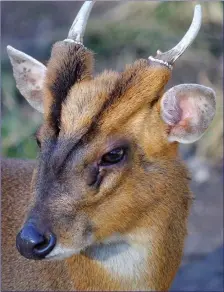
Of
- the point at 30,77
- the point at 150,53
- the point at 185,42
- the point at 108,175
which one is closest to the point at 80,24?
the point at 30,77

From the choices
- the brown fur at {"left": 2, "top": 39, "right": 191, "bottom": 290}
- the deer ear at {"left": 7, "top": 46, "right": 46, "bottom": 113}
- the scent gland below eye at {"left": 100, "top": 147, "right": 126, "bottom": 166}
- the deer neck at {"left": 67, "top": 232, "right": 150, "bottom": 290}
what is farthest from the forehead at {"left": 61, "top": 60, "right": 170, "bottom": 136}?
the deer neck at {"left": 67, "top": 232, "right": 150, "bottom": 290}

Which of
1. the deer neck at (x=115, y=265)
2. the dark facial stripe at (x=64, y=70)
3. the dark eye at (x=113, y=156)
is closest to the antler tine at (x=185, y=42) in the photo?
the dark facial stripe at (x=64, y=70)

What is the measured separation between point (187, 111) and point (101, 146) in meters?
0.56

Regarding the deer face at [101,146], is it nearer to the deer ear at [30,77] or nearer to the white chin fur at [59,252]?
the white chin fur at [59,252]

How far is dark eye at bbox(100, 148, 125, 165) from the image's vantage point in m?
4.28

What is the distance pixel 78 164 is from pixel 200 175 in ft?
15.9

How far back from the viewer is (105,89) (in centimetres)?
444

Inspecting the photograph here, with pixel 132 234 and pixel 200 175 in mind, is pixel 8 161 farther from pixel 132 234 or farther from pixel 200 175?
pixel 200 175

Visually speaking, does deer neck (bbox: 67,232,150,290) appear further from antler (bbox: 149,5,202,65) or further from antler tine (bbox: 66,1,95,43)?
antler tine (bbox: 66,1,95,43)

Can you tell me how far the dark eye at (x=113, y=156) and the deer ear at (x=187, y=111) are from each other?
0.32 m

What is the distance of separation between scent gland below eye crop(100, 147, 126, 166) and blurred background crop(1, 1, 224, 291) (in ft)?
8.31

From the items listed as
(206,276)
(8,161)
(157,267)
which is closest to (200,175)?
(206,276)

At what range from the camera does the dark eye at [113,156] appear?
4.28 m

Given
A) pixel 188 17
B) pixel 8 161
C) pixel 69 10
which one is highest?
pixel 8 161
